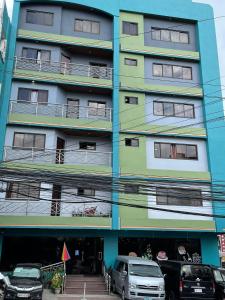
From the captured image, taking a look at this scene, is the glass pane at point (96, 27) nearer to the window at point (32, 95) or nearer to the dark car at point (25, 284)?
the window at point (32, 95)

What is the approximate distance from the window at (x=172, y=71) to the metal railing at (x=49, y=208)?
10.6m

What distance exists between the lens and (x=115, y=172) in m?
21.3

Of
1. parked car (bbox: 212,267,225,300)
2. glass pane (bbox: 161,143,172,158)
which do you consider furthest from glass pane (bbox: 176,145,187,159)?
parked car (bbox: 212,267,225,300)

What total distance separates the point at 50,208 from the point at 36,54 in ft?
35.2

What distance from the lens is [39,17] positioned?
968 inches

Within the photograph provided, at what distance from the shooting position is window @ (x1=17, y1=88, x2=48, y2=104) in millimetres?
22688

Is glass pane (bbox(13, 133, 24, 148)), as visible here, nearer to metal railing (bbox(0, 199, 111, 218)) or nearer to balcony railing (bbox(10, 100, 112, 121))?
balcony railing (bbox(10, 100, 112, 121))

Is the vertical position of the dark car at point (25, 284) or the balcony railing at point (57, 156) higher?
the balcony railing at point (57, 156)

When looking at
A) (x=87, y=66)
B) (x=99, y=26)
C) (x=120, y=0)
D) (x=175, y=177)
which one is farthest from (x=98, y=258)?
(x=120, y=0)

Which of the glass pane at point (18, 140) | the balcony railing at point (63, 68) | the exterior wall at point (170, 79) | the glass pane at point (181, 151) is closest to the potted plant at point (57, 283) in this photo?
the glass pane at point (18, 140)

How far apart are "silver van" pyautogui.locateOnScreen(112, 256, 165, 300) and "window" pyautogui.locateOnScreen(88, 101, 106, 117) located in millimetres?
10616

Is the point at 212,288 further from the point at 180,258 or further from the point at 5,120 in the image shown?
the point at 5,120

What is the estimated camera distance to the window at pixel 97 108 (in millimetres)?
23844

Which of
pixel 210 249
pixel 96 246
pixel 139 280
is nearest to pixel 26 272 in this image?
pixel 139 280
